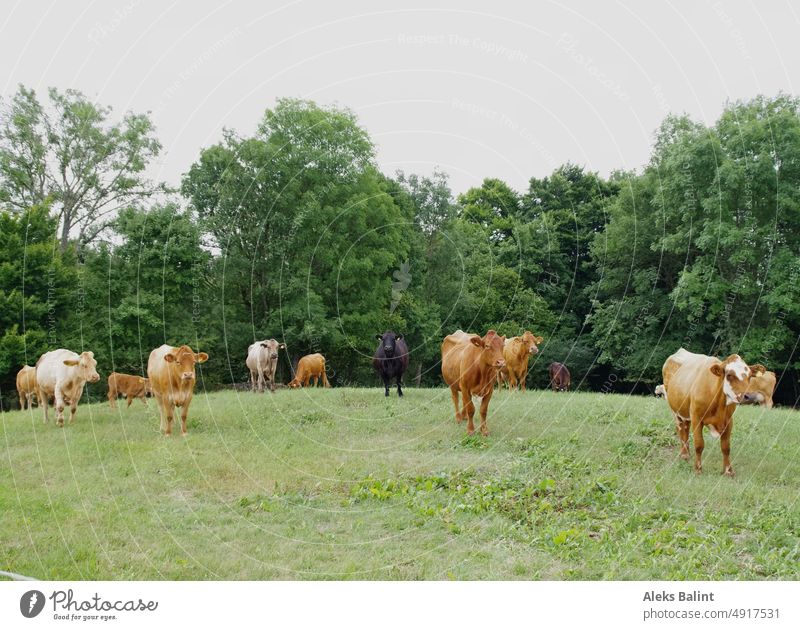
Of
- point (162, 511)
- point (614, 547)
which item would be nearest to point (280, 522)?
point (162, 511)

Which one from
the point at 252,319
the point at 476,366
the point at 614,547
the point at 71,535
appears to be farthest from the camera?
the point at 252,319

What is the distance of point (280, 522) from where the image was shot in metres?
6.91

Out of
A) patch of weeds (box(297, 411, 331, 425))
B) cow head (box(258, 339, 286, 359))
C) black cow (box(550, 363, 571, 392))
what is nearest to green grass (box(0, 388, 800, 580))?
patch of weeds (box(297, 411, 331, 425))

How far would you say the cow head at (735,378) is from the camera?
27.5ft

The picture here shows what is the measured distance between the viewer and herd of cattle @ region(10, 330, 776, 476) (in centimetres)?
891

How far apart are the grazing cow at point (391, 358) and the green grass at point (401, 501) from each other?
4.20 metres

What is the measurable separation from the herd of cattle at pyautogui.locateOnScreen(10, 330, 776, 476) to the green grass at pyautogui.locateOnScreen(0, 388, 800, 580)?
2.10 ft

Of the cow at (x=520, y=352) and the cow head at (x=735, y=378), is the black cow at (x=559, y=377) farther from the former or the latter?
the cow head at (x=735, y=378)

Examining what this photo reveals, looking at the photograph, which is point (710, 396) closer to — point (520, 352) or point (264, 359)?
point (520, 352)

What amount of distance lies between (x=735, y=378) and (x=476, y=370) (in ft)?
15.2

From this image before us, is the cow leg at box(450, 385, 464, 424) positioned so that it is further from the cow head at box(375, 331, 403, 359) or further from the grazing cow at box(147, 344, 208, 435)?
the grazing cow at box(147, 344, 208, 435)

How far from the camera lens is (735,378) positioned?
8.46 metres

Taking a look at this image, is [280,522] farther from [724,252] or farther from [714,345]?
[714,345]

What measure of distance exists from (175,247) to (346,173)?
7946 mm
